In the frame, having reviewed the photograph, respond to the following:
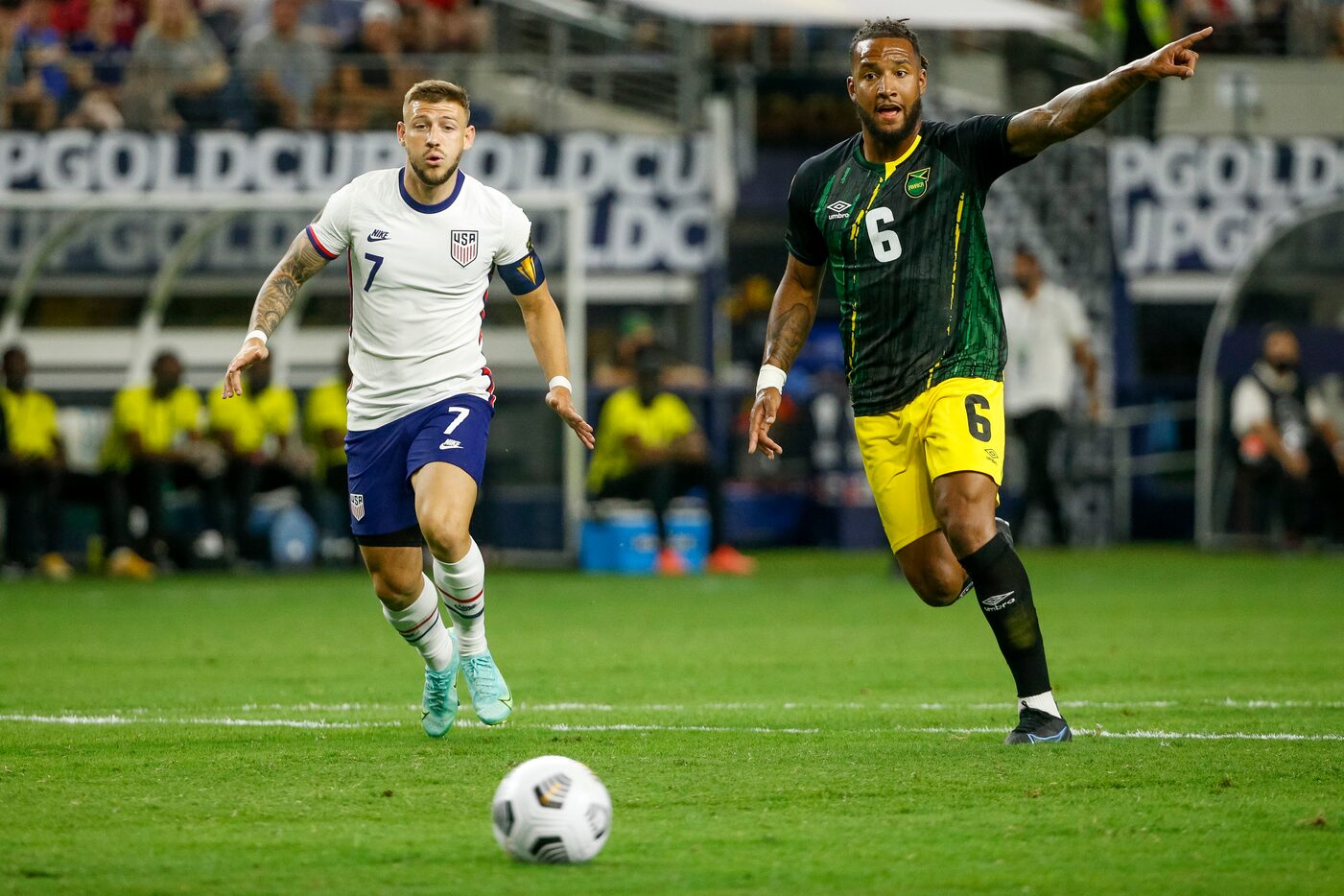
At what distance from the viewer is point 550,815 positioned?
16.0 ft

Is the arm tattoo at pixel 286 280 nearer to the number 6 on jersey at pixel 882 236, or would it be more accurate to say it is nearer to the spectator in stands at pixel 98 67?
the number 6 on jersey at pixel 882 236

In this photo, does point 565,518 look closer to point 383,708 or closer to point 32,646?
point 32,646

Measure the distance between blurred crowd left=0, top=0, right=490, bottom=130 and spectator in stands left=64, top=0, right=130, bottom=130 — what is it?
13mm

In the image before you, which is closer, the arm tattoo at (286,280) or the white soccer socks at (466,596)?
the white soccer socks at (466,596)

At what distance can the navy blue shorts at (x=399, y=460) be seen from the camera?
23.8 ft

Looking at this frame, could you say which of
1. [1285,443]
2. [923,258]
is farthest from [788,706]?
[1285,443]

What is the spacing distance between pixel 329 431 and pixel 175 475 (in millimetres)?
1390

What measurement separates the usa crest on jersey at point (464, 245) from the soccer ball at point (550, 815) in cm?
284

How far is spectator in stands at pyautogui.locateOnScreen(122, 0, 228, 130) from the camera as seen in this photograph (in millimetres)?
18469

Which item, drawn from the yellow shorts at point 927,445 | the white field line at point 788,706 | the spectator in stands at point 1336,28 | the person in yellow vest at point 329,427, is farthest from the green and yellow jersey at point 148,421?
the spectator in stands at point 1336,28

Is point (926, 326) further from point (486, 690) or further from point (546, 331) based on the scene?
point (486, 690)

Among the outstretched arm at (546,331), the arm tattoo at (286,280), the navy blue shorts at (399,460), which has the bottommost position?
the navy blue shorts at (399,460)

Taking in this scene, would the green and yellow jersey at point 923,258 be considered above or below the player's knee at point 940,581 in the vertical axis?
above

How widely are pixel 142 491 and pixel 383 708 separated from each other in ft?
29.5
